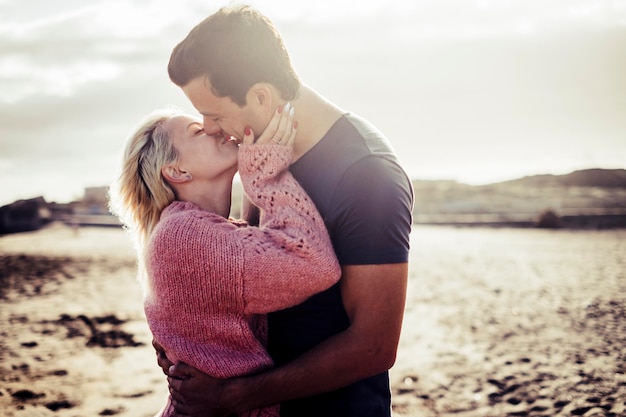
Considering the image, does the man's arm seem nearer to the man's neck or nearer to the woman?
the woman

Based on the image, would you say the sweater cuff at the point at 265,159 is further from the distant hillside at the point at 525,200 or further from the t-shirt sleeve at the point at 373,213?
the distant hillside at the point at 525,200

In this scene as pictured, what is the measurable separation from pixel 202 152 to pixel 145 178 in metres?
0.30

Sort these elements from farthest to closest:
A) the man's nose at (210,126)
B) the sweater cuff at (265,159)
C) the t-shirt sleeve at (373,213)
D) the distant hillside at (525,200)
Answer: the distant hillside at (525,200) < the man's nose at (210,126) < the sweater cuff at (265,159) < the t-shirt sleeve at (373,213)

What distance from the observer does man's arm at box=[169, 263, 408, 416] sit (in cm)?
196

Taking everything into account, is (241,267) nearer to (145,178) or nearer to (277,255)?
(277,255)

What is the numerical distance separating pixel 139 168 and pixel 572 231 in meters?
29.7

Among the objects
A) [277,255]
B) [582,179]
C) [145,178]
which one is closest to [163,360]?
[277,255]

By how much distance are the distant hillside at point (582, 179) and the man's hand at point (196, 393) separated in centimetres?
8610

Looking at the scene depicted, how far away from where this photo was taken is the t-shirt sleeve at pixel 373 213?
1926mm

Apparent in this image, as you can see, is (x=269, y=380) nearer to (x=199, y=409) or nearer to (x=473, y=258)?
(x=199, y=409)

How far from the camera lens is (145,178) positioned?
256 centimetres

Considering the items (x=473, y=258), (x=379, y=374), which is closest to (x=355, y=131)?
(x=379, y=374)

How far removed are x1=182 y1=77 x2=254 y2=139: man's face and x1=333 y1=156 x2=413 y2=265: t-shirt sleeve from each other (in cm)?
61

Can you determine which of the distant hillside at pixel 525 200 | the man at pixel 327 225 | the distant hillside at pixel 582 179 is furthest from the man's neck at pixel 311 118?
the distant hillside at pixel 582 179
